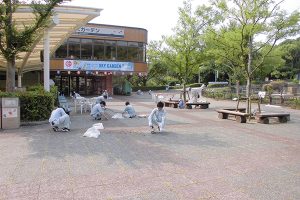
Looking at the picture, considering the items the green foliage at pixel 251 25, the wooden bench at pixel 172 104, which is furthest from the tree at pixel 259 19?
the wooden bench at pixel 172 104

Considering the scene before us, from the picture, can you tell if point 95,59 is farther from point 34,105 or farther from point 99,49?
point 34,105

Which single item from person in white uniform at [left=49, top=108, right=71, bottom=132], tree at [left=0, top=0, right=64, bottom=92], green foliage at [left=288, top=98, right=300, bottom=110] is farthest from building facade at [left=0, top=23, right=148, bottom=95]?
person in white uniform at [left=49, top=108, right=71, bottom=132]

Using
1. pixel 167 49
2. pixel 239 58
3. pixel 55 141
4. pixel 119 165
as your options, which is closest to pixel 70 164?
pixel 119 165

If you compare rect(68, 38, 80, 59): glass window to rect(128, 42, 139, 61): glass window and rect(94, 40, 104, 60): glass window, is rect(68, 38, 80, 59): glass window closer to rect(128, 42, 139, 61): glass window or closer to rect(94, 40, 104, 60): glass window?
rect(94, 40, 104, 60): glass window

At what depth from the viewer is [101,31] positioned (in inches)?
1242

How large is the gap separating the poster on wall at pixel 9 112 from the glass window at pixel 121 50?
73.2 feet

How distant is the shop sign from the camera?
30.9m

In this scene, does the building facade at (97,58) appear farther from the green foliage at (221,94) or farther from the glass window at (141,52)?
the green foliage at (221,94)

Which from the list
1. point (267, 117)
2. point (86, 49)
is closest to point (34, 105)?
point (267, 117)

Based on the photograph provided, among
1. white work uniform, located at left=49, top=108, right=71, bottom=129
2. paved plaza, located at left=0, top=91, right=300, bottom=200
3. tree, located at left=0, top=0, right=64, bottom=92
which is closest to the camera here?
paved plaza, located at left=0, top=91, right=300, bottom=200

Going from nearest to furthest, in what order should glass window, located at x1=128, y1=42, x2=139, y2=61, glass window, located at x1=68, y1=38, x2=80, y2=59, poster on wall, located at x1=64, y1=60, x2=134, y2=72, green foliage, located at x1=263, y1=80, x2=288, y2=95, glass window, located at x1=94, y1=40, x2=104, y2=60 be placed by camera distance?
green foliage, located at x1=263, y1=80, x2=288, y2=95 < poster on wall, located at x1=64, y1=60, x2=134, y2=72 < glass window, located at x1=68, y1=38, x2=80, y2=59 < glass window, located at x1=94, y1=40, x2=104, y2=60 < glass window, located at x1=128, y1=42, x2=139, y2=61

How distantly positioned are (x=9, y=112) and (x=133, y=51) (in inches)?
930

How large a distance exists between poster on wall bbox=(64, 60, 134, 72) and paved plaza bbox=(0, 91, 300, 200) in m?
20.4

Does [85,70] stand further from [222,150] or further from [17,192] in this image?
[17,192]
